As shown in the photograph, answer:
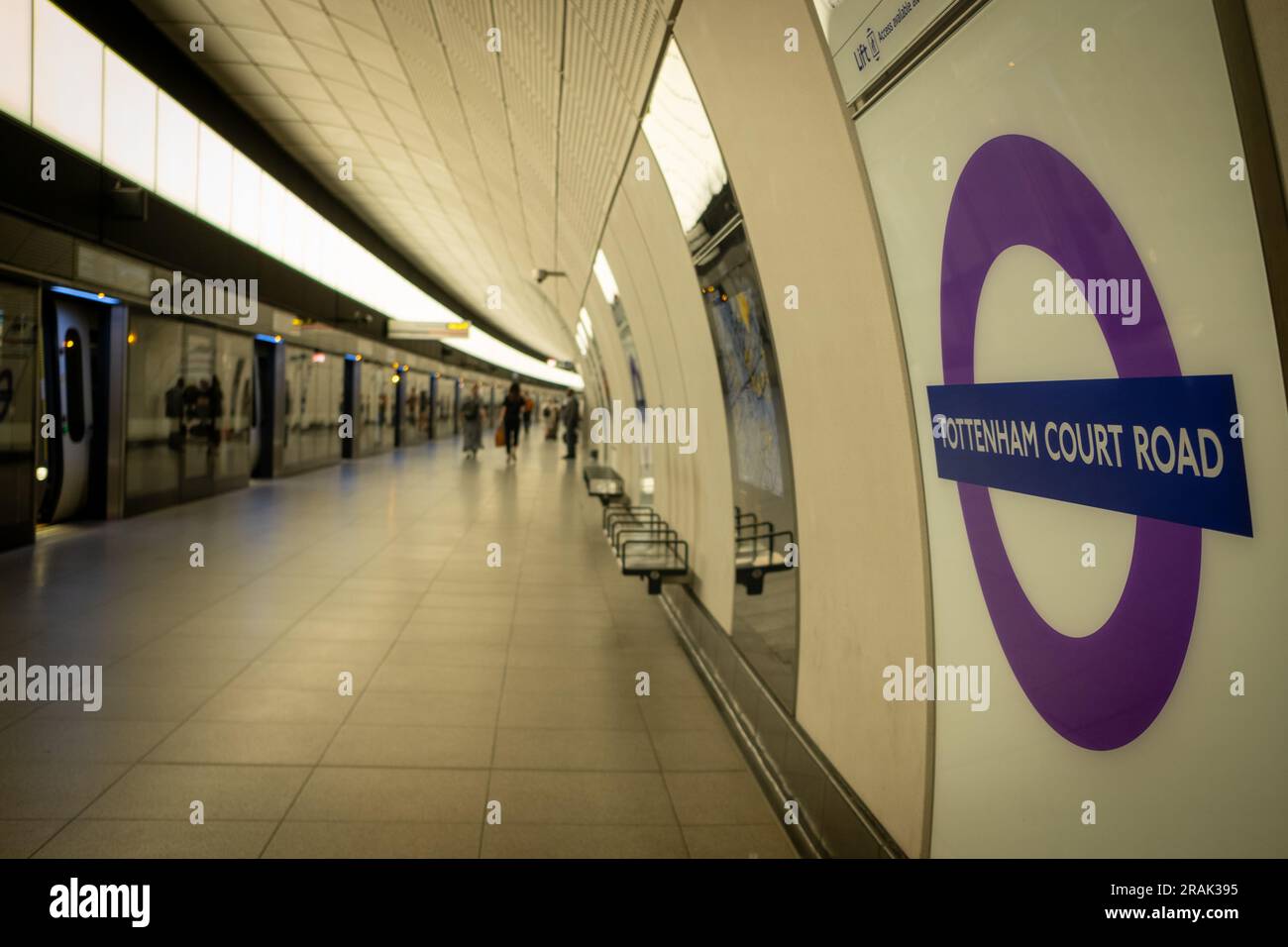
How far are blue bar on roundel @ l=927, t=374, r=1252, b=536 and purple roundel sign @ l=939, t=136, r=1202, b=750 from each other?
0.05 meters

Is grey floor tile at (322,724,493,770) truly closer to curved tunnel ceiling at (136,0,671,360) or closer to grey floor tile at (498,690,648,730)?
grey floor tile at (498,690,648,730)

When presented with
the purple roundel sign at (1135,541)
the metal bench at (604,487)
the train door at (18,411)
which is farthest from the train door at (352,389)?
the purple roundel sign at (1135,541)

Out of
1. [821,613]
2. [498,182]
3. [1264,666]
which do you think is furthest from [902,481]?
[498,182]

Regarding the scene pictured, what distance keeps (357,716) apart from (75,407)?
918 cm

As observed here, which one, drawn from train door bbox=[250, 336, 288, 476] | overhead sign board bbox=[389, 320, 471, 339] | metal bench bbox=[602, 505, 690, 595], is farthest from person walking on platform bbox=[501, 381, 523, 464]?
metal bench bbox=[602, 505, 690, 595]

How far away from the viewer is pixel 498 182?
1112 centimetres

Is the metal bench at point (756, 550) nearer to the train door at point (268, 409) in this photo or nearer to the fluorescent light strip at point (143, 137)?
the fluorescent light strip at point (143, 137)

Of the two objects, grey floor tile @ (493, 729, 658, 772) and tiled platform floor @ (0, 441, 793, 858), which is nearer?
tiled platform floor @ (0, 441, 793, 858)

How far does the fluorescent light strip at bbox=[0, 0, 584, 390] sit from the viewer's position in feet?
29.2

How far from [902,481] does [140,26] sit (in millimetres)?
11341

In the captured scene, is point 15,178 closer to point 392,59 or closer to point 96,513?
point 392,59

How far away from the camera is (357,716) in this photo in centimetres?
489

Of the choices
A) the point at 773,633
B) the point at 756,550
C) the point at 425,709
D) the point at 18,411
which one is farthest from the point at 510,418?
the point at 773,633

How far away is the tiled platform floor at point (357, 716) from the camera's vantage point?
3.62m
